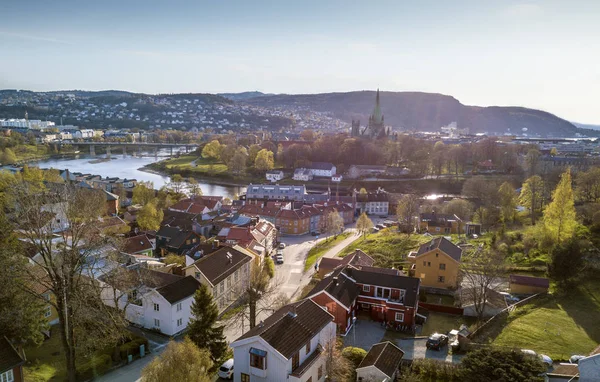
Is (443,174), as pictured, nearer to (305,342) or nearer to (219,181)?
(219,181)

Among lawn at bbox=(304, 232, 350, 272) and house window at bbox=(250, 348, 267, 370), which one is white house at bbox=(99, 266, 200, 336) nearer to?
house window at bbox=(250, 348, 267, 370)

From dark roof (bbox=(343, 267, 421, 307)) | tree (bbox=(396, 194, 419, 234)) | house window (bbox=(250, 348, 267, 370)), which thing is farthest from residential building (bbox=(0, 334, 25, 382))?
tree (bbox=(396, 194, 419, 234))

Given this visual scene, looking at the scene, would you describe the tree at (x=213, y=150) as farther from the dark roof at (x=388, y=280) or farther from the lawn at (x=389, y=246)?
the dark roof at (x=388, y=280)

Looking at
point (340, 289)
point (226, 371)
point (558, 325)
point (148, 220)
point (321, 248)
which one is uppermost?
point (340, 289)

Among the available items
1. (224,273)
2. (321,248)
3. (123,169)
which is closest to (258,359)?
(224,273)

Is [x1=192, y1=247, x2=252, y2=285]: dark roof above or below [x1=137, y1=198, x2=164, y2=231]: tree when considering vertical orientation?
above

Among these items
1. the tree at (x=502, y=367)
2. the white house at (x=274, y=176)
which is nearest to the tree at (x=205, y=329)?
the tree at (x=502, y=367)

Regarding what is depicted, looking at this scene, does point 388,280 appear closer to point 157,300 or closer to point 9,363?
point 157,300
